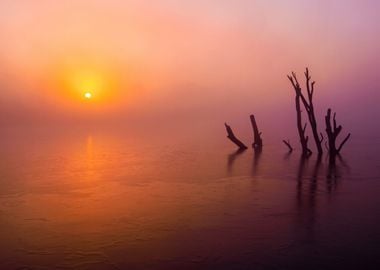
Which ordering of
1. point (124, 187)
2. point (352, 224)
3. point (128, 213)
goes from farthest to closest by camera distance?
point (124, 187) < point (128, 213) < point (352, 224)

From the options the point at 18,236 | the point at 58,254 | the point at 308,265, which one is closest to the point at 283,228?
the point at 308,265

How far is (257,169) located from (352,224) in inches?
454

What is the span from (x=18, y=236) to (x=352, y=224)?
25.4ft

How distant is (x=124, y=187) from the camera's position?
17.1 meters

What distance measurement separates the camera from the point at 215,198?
14516 millimetres

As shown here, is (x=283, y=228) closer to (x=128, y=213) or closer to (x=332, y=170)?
(x=128, y=213)

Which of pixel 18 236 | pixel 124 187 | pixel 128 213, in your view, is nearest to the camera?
pixel 18 236

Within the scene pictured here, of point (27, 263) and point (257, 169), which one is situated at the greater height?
point (257, 169)

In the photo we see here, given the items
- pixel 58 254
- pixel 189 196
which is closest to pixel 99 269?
pixel 58 254

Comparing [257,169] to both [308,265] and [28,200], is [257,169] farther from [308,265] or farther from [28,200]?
[308,265]

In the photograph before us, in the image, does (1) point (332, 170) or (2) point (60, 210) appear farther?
(1) point (332, 170)

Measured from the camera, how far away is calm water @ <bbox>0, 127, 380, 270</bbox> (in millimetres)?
8484

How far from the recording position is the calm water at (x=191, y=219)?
8.48m

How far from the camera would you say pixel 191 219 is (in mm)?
11562
